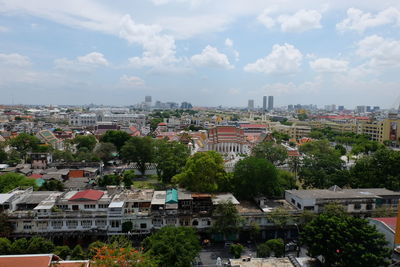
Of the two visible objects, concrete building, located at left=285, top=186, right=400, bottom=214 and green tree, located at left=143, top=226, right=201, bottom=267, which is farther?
concrete building, located at left=285, top=186, right=400, bottom=214

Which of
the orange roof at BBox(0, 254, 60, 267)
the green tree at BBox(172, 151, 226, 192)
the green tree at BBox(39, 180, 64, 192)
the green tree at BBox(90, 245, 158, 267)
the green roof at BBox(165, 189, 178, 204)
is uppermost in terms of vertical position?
the green tree at BBox(172, 151, 226, 192)

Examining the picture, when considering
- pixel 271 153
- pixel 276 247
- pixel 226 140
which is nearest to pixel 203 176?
pixel 276 247

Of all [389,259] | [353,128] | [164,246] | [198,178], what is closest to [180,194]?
[198,178]

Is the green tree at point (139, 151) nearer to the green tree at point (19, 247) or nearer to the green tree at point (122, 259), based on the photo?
the green tree at point (19, 247)

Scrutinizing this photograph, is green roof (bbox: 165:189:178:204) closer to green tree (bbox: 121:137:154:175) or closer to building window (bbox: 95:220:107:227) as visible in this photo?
building window (bbox: 95:220:107:227)

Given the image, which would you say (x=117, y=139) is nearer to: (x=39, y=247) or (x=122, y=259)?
(x=39, y=247)

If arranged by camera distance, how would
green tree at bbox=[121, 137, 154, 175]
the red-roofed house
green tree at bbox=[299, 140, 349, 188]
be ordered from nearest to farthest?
the red-roofed house → green tree at bbox=[299, 140, 349, 188] → green tree at bbox=[121, 137, 154, 175]

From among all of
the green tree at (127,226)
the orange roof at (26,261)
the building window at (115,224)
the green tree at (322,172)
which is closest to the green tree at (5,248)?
the orange roof at (26,261)

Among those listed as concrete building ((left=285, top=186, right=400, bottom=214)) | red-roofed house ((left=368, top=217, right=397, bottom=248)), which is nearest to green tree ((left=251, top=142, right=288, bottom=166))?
concrete building ((left=285, top=186, right=400, bottom=214))
